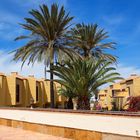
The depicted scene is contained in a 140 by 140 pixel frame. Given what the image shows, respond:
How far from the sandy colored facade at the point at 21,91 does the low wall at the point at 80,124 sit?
44.4ft

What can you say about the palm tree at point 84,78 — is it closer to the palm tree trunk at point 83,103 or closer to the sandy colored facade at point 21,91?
the palm tree trunk at point 83,103

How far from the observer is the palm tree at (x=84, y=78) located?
19234mm

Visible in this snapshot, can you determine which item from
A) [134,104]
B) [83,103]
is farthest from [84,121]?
[134,104]

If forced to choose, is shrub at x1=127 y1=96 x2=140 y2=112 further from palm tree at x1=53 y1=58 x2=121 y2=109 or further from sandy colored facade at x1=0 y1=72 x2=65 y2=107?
sandy colored facade at x1=0 y1=72 x2=65 y2=107

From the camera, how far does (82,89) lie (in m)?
19.1

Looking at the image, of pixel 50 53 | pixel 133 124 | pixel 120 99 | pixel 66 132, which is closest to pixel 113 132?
pixel 133 124

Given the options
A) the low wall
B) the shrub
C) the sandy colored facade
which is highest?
the sandy colored facade

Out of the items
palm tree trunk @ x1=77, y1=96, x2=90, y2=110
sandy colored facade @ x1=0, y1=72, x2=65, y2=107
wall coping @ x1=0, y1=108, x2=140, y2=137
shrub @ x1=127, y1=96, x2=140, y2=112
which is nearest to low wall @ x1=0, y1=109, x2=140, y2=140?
wall coping @ x1=0, y1=108, x2=140, y2=137

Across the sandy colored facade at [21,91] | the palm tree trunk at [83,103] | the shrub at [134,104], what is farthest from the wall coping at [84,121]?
the sandy colored facade at [21,91]

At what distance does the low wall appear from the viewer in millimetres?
10695

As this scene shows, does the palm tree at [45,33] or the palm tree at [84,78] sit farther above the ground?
the palm tree at [45,33]

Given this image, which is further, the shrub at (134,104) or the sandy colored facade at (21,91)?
the sandy colored facade at (21,91)

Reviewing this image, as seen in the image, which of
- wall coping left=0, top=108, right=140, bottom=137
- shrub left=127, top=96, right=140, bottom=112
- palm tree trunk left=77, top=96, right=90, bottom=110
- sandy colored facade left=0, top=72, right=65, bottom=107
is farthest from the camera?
sandy colored facade left=0, top=72, right=65, bottom=107

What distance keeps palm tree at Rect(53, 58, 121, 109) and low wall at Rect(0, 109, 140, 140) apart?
3.95 meters
